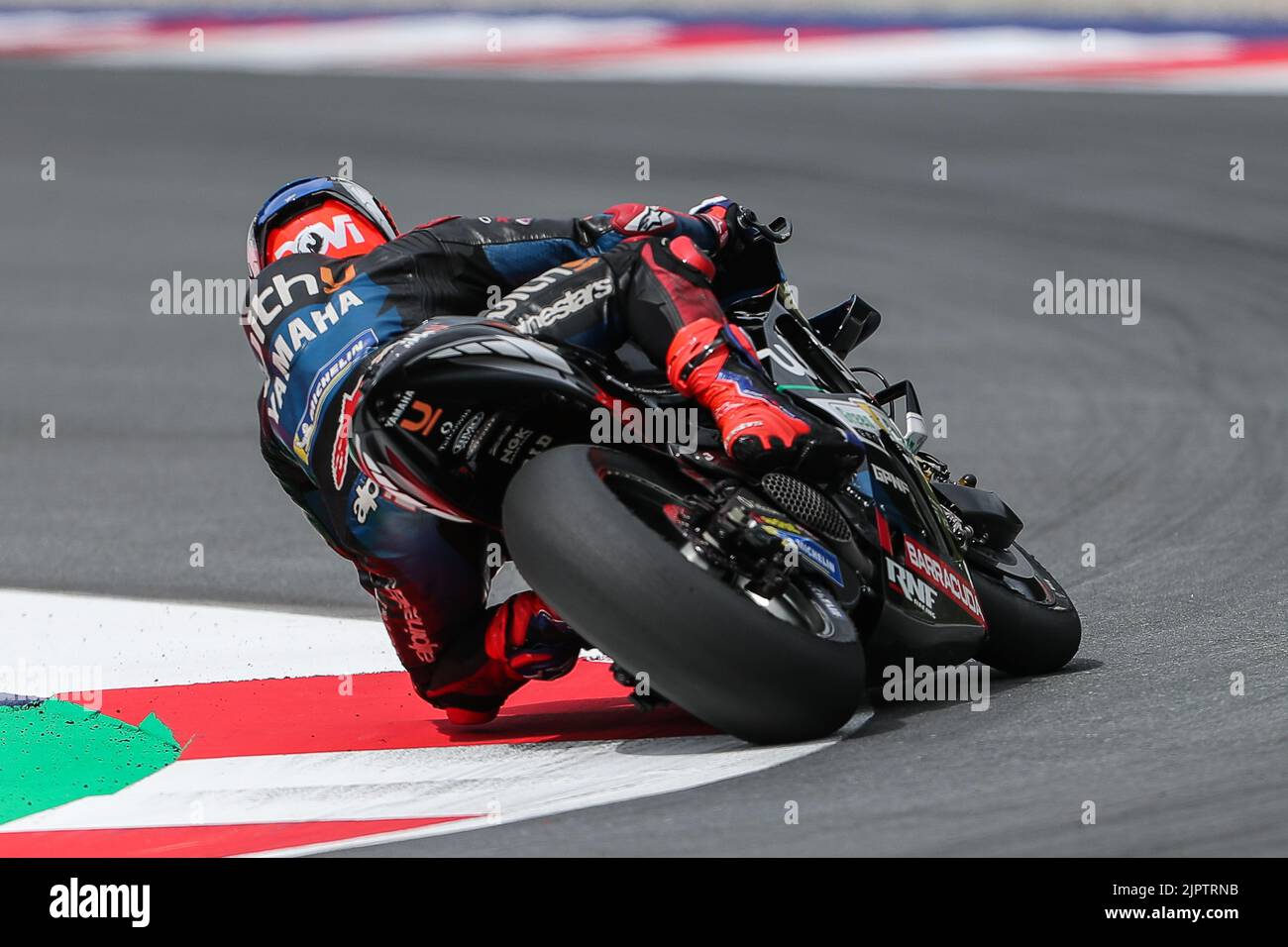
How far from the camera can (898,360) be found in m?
9.34

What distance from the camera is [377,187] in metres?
12.2

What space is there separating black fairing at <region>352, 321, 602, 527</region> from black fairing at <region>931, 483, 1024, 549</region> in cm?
131

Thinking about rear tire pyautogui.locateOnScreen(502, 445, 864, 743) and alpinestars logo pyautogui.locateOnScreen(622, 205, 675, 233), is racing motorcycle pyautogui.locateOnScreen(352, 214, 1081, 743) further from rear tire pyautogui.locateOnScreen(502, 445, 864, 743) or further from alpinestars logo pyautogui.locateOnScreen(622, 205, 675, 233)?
alpinestars logo pyautogui.locateOnScreen(622, 205, 675, 233)

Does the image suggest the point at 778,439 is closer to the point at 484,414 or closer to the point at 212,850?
the point at 484,414

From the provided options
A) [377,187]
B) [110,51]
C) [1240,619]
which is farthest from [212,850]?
[110,51]

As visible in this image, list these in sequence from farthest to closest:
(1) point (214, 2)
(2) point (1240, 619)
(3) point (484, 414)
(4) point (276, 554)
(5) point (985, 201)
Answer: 1. (1) point (214, 2)
2. (5) point (985, 201)
3. (4) point (276, 554)
4. (2) point (1240, 619)
5. (3) point (484, 414)

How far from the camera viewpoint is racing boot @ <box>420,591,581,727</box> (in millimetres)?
4227

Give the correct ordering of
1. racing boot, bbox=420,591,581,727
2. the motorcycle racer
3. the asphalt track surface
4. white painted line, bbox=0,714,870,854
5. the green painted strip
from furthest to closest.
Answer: racing boot, bbox=420,591,581,727, the green painted strip, the motorcycle racer, white painted line, bbox=0,714,870,854, the asphalt track surface

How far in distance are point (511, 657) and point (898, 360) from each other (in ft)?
17.7

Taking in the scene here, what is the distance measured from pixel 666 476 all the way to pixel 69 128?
11.1 meters

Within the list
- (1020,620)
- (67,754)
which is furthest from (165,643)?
(1020,620)

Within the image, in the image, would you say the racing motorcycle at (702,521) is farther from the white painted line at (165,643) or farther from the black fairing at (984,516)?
the white painted line at (165,643)

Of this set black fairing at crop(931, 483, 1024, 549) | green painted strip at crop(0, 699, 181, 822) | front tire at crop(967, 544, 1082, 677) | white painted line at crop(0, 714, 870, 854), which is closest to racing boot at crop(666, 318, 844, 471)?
white painted line at crop(0, 714, 870, 854)

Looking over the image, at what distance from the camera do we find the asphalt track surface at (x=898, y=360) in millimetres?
3305
